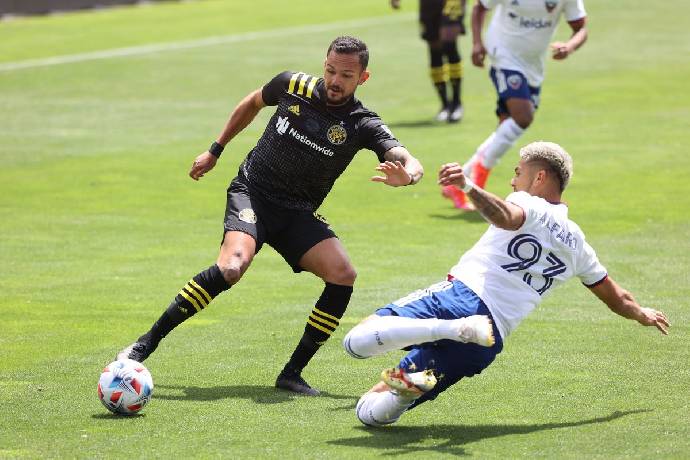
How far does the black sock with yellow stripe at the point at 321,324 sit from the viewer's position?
8.67 meters

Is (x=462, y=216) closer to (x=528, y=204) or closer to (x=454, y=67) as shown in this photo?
(x=454, y=67)

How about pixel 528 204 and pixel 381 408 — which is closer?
pixel 528 204

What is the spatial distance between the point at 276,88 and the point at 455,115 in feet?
41.0

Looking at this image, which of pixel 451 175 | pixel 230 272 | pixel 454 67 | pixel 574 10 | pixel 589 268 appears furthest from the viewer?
pixel 454 67

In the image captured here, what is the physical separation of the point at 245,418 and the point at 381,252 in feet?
18.6

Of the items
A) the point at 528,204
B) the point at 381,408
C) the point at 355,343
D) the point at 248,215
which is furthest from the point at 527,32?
the point at 355,343

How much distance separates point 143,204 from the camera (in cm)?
1578

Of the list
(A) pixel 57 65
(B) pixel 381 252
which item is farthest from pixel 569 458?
(A) pixel 57 65

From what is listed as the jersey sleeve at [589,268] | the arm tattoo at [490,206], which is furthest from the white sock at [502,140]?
the arm tattoo at [490,206]

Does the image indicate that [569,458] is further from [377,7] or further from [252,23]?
[377,7]

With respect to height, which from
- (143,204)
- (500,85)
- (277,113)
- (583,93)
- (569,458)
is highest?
(277,113)

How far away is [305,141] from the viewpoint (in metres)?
8.88

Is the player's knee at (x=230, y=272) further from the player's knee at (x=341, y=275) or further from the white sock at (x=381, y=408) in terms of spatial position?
the white sock at (x=381, y=408)

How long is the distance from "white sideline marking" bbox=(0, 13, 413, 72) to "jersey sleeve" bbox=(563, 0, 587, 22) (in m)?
13.4
